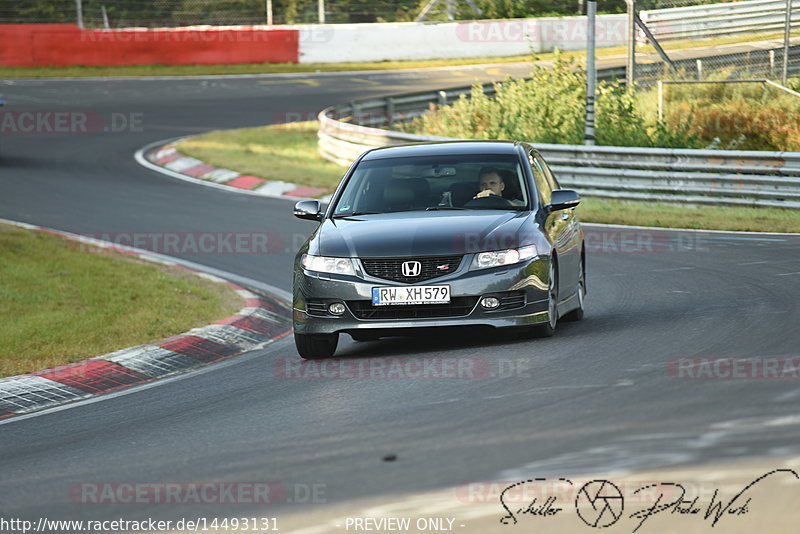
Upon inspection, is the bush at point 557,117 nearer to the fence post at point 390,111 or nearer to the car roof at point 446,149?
the fence post at point 390,111

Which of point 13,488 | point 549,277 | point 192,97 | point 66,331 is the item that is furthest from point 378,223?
point 192,97

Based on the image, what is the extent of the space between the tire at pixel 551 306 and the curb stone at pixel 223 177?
40.4 ft

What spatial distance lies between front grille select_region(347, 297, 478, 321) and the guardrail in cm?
2054

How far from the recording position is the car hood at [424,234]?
29.3 feet

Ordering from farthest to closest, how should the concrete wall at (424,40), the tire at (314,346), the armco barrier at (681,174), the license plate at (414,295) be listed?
the concrete wall at (424,40) < the armco barrier at (681,174) < the tire at (314,346) < the license plate at (414,295)

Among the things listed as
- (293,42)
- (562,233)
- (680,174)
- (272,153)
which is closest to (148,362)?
(562,233)

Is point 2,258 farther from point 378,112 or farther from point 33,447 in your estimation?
point 378,112

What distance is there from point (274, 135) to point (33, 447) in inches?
946

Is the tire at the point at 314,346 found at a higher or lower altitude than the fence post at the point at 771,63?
lower

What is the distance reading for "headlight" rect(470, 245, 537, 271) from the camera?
351 inches

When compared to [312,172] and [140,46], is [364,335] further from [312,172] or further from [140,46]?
[140,46]

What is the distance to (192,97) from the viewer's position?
38.4m

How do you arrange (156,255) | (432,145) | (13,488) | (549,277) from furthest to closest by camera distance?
(156,255) < (432,145) < (549,277) < (13,488)
